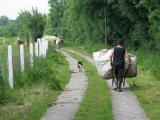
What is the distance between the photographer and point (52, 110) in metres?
15.7

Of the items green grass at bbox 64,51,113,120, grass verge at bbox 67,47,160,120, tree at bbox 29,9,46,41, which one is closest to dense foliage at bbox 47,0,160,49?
tree at bbox 29,9,46,41

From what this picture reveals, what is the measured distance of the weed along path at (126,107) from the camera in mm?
14445

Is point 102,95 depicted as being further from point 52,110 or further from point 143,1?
point 143,1

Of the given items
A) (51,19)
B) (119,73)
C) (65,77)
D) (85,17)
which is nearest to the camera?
(119,73)

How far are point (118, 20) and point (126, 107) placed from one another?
129 feet

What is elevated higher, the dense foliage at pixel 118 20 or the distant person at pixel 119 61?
the dense foliage at pixel 118 20

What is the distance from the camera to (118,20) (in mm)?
55031

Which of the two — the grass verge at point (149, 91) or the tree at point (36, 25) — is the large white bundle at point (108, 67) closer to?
the grass verge at point (149, 91)

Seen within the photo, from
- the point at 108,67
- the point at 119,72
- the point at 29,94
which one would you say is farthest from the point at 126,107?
the point at 108,67

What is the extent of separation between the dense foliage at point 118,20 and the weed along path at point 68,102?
57.2 ft

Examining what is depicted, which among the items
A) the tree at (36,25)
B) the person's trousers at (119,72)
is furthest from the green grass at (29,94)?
the tree at (36,25)

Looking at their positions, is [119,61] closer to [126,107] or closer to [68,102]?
[68,102]

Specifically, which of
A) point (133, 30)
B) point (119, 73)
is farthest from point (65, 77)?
point (133, 30)

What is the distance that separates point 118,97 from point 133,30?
3270 centimetres
